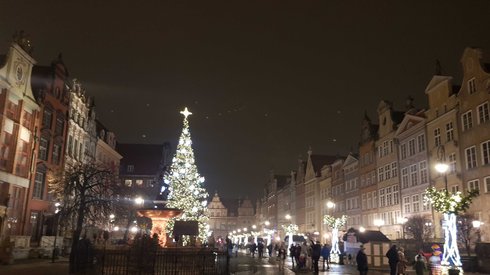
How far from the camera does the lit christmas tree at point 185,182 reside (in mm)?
46531

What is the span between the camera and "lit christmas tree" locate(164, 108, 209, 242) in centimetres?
4653

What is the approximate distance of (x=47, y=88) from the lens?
1821 inches

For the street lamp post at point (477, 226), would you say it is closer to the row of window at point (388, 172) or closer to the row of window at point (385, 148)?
the row of window at point (388, 172)

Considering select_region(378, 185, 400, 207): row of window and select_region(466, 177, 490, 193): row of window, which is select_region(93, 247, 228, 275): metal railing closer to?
select_region(466, 177, 490, 193): row of window

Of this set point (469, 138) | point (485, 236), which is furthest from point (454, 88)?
point (485, 236)

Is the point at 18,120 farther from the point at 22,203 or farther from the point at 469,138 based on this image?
the point at 469,138

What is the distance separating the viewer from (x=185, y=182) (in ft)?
153

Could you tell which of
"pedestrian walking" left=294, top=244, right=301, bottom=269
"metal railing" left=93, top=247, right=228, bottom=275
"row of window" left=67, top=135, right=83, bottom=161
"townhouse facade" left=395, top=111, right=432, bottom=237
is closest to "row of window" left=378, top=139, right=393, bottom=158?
"townhouse facade" left=395, top=111, right=432, bottom=237

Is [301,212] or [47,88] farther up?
[47,88]

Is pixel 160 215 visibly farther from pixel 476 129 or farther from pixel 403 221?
pixel 403 221

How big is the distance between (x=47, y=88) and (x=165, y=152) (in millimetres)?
53063

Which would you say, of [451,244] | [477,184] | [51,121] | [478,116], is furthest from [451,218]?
[51,121]

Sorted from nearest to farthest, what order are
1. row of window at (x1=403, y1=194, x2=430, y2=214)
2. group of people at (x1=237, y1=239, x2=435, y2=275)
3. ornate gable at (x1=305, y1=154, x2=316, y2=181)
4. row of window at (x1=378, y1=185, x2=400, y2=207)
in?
group of people at (x1=237, y1=239, x2=435, y2=275)
row of window at (x1=403, y1=194, x2=430, y2=214)
row of window at (x1=378, y1=185, x2=400, y2=207)
ornate gable at (x1=305, y1=154, x2=316, y2=181)

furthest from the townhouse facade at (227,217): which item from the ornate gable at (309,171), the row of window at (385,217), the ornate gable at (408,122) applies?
the ornate gable at (408,122)
